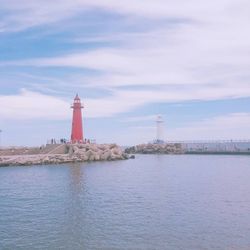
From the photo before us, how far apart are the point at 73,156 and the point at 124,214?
44.3 m

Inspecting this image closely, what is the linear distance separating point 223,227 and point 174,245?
14.2ft

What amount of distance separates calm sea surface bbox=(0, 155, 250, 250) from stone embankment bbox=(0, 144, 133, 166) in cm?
2190

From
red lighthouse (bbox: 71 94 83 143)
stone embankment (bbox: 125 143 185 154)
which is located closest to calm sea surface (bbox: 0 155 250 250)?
red lighthouse (bbox: 71 94 83 143)

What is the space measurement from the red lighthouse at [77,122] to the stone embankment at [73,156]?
→ 1910mm

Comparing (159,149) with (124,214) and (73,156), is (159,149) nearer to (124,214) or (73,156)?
(73,156)

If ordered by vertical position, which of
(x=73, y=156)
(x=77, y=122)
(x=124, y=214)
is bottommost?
(x=124, y=214)

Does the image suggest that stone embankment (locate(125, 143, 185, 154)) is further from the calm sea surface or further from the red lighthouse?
the calm sea surface

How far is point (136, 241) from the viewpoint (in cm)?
2153

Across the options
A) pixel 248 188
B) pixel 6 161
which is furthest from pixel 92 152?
pixel 248 188

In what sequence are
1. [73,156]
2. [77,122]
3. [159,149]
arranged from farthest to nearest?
[159,149]
[77,122]
[73,156]

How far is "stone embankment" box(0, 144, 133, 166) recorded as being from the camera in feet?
219

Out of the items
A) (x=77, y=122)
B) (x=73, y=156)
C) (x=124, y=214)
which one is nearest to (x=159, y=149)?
(x=77, y=122)

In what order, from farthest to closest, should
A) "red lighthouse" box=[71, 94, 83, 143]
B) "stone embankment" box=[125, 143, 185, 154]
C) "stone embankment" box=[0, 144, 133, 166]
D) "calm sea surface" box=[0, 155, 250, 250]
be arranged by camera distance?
"stone embankment" box=[125, 143, 185, 154], "red lighthouse" box=[71, 94, 83, 143], "stone embankment" box=[0, 144, 133, 166], "calm sea surface" box=[0, 155, 250, 250]

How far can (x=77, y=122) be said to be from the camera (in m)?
74.2
